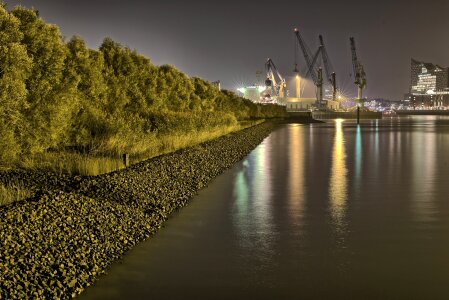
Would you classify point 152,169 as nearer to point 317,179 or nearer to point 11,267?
point 317,179

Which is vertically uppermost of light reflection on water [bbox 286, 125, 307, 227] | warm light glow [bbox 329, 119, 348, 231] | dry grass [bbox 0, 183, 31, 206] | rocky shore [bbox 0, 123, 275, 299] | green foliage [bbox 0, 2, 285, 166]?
green foliage [bbox 0, 2, 285, 166]

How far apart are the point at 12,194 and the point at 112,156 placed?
20.6 ft

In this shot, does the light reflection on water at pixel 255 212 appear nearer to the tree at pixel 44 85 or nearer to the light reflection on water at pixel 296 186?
the light reflection on water at pixel 296 186

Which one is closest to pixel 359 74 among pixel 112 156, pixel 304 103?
pixel 304 103

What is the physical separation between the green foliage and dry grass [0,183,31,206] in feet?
7.46

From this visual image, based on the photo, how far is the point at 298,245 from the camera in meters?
8.08

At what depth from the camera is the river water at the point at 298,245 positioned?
20.6 ft

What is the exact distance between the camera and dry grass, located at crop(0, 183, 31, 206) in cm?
882

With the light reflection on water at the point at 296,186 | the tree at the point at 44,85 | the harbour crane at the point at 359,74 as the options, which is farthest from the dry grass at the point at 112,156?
the harbour crane at the point at 359,74

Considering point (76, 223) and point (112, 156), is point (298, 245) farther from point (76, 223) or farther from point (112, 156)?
point (112, 156)

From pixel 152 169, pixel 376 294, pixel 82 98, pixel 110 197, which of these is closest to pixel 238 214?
pixel 110 197

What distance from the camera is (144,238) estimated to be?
27.8ft

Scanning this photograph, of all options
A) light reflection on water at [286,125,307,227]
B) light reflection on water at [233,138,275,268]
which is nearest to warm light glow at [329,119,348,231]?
light reflection on water at [286,125,307,227]

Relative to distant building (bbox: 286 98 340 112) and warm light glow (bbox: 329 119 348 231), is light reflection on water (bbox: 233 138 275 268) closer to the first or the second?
warm light glow (bbox: 329 119 348 231)
